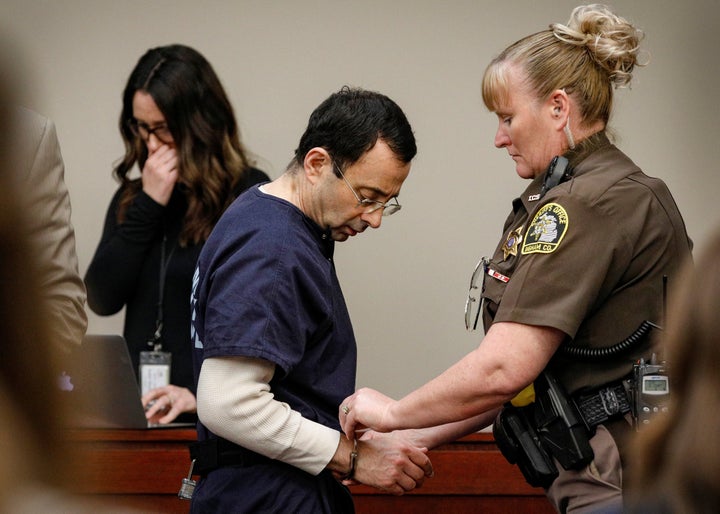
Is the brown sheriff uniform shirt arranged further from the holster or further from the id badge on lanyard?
the id badge on lanyard

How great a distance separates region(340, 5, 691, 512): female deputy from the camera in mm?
1895

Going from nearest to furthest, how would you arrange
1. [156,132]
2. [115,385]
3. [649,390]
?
1. [649,390]
2. [115,385]
3. [156,132]

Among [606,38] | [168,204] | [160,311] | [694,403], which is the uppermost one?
[606,38]

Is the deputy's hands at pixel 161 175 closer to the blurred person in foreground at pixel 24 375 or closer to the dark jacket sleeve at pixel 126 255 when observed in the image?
the dark jacket sleeve at pixel 126 255

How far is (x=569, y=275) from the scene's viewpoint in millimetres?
1888

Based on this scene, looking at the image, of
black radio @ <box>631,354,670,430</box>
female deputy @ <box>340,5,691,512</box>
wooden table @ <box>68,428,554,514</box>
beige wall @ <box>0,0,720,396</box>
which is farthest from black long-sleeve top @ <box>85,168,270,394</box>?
black radio @ <box>631,354,670,430</box>

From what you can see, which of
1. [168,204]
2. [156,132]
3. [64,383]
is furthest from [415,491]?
[64,383]

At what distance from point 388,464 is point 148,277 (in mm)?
1290

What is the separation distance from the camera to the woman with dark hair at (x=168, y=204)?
3.12m

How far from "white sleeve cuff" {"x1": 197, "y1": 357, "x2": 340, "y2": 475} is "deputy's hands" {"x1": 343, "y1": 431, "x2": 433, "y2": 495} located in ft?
0.52

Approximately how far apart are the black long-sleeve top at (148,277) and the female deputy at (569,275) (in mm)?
1173

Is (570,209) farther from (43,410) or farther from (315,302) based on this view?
(43,410)

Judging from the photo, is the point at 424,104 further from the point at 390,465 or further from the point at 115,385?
the point at 390,465

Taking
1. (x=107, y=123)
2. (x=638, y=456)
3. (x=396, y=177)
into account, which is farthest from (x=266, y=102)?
(x=638, y=456)
